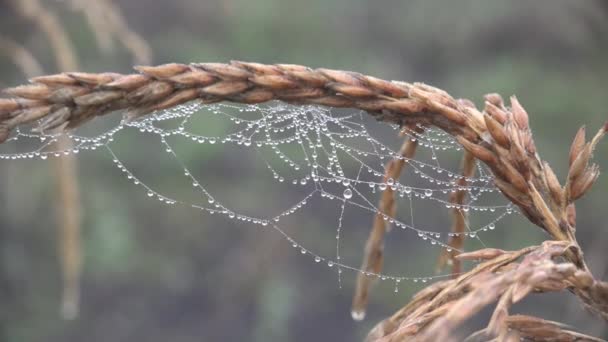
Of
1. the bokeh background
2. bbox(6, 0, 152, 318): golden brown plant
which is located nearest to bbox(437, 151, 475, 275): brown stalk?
bbox(6, 0, 152, 318): golden brown plant

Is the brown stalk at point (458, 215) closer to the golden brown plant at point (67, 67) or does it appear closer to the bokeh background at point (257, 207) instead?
the golden brown plant at point (67, 67)

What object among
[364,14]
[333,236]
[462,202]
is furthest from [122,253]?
[462,202]

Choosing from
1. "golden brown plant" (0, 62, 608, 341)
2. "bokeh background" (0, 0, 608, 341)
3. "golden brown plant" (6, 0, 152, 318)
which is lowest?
"bokeh background" (0, 0, 608, 341)

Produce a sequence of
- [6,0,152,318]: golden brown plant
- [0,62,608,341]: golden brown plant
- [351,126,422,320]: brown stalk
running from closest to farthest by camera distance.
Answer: [0,62,608,341]: golden brown plant, [351,126,422,320]: brown stalk, [6,0,152,318]: golden brown plant

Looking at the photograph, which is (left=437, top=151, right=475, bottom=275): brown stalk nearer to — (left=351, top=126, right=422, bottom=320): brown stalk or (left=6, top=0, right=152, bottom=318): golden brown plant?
(left=351, top=126, right=422, bottom=320): brown stalk

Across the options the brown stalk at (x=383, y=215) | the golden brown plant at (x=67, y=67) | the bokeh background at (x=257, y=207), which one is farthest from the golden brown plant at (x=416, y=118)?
the bokeh background at (x=257, y=207)

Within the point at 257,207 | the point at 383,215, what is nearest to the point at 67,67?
the point at 383,215
